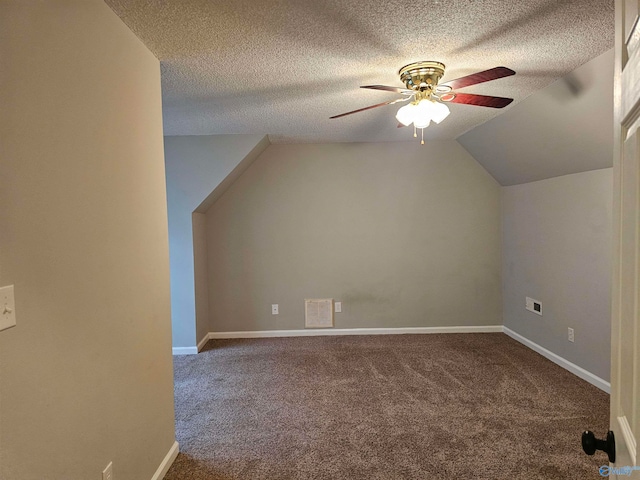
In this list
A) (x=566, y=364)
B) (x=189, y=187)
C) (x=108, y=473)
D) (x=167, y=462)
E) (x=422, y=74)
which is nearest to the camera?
(x=108, y=473)

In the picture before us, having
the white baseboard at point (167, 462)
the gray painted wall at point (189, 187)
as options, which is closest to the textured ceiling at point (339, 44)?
the gray painted wall at point (189, 187)

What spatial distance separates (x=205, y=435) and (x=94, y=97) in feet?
6.91

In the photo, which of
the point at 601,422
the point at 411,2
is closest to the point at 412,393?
the point at 601,422

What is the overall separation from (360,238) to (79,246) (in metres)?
3.41

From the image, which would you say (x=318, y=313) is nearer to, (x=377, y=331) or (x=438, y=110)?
(x=377, y=331)

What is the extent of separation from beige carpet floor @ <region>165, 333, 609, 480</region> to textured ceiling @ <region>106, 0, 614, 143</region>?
2.30 meters

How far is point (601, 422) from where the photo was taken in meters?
2.45

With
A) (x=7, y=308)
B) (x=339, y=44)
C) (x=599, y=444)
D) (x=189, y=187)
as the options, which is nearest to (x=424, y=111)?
(x=339, y=44)

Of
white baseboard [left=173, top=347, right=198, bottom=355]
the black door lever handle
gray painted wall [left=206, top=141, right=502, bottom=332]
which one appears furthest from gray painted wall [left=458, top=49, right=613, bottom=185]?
white baseboard [left=173, top=347, right=198, bottom=355]

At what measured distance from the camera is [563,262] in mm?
3395

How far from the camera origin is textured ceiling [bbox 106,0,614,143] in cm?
160

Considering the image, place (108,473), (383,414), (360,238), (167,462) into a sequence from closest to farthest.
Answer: (108,473) < (167,462) < (383,414) < (360,238)

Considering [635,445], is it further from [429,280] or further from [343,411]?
[429,280]

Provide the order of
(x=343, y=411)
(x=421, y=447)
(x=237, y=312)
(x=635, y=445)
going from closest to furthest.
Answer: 1. (x=635, y=445)
2. (x=421, y=447)
3. (x=343, y=411)
4. (x=237, y=312)
